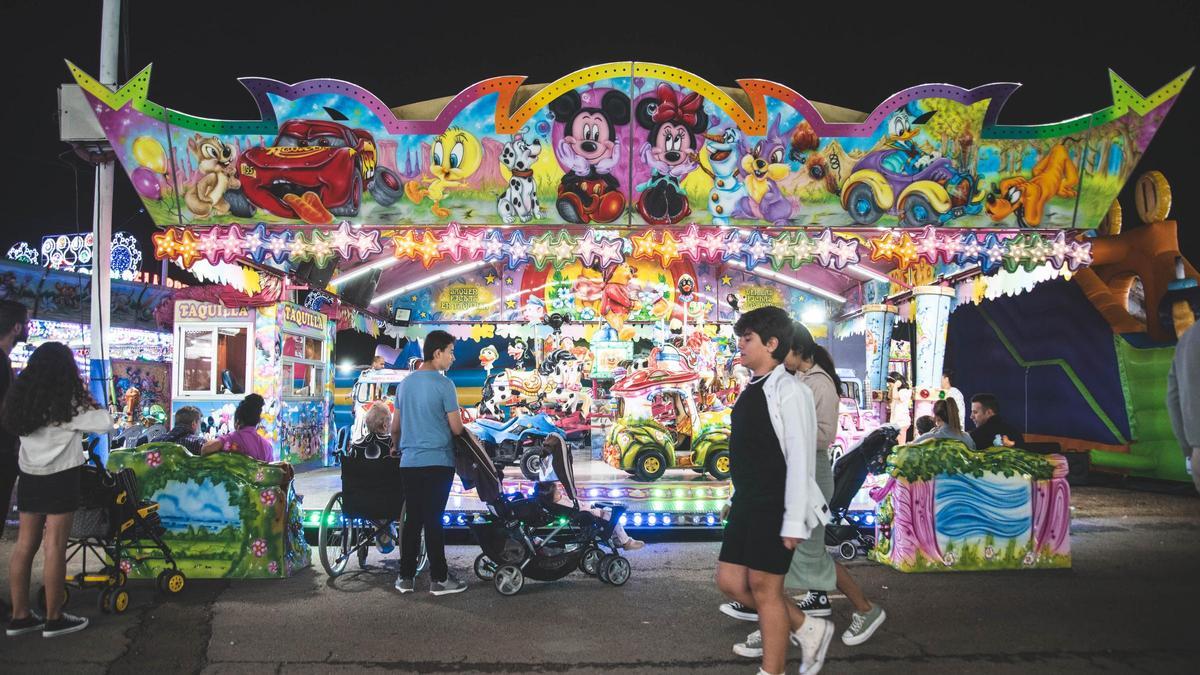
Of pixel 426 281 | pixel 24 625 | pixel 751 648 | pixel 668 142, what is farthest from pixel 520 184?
pixel 426 281

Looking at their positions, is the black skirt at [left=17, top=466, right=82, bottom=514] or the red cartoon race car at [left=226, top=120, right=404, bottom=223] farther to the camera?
the red cartoon race car at [left=226, top=120, right=404, bottom=223]

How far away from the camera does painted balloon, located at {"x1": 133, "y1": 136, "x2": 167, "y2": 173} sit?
25.2 ft

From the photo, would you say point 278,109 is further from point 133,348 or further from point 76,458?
point 133,348

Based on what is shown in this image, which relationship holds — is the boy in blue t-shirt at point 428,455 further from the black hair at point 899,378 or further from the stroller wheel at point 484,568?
the black hair at point 899,378

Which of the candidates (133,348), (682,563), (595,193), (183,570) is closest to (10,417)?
(183,570)

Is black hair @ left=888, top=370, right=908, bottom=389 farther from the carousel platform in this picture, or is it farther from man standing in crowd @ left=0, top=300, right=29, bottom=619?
man standing in crowd @ left=0, top=300, right=29, bottom=619

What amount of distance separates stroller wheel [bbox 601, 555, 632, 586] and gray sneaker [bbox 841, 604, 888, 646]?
1755 millimetres

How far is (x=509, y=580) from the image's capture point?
5.66 meters

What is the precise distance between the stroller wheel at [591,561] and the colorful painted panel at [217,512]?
2244mm

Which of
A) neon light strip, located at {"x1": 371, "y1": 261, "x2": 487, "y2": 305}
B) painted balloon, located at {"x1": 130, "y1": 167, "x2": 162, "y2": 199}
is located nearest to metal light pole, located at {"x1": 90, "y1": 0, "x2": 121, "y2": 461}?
painted balloon, located at {"x1": 130, "y1": 167, "x2": 162, "y2": 199}

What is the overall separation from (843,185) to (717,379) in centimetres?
684

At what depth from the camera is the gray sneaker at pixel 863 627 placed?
14.9ft

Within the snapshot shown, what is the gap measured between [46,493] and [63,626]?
765mm

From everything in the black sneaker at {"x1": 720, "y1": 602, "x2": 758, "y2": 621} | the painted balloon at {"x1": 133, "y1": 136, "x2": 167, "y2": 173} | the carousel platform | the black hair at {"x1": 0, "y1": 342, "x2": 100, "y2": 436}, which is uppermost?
the painted balloon at {"x1": 133, "y1": 136, "x2": 167, "y2": 173}
